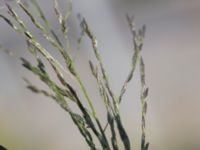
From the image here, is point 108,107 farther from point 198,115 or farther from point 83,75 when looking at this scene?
point 83,75

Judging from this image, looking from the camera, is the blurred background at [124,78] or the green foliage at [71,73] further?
the blurred background at [124,78]

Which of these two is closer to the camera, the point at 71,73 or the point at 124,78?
the point at 71,73

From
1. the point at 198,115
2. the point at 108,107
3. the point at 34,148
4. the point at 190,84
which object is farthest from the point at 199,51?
the point at 108,107

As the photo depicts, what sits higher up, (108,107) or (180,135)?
(180,135)

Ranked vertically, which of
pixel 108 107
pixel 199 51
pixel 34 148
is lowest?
pixel 108 107

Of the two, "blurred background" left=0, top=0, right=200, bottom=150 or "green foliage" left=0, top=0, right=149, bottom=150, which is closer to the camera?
"green foliage" left=0, top=0, right=149, bottom=150

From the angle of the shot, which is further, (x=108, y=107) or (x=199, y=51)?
(x=199, y=51)

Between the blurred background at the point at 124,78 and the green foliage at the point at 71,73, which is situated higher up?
the blurred background at the point at 124,78

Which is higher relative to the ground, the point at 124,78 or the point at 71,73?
the point at 124,78
